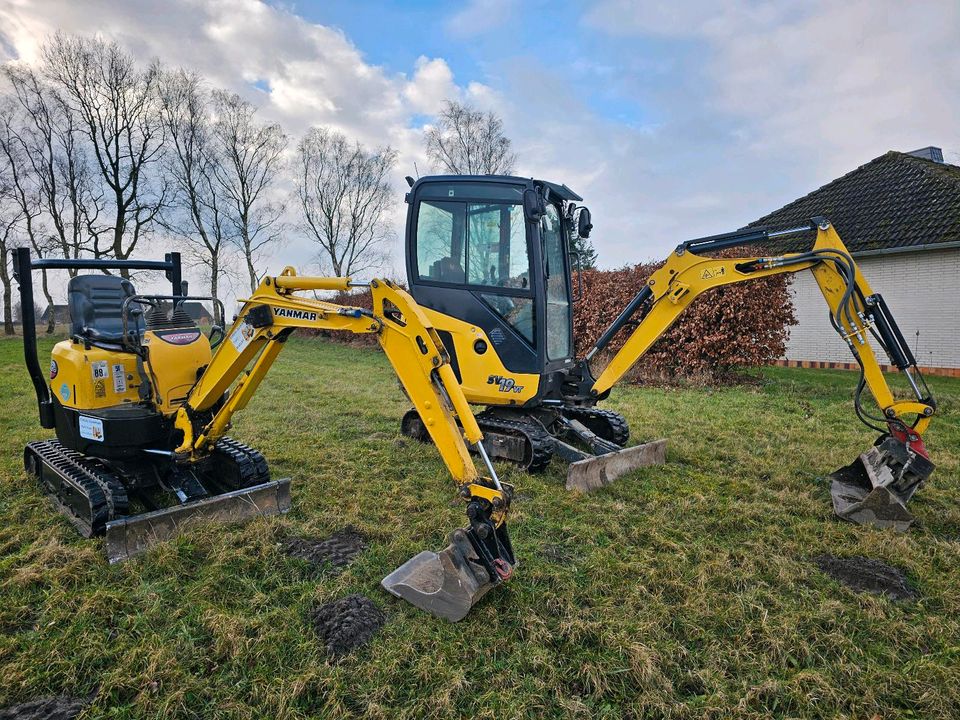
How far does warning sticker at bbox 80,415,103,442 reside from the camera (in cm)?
429

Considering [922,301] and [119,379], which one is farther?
[922,301]

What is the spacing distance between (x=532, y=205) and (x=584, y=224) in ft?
2.32

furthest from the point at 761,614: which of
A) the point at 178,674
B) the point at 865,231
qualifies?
the point at 865,231

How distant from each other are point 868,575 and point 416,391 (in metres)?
3.04

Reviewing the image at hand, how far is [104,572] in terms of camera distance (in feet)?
11.6

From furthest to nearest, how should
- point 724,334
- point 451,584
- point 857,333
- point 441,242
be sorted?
point 724,334 < point 441,242 < point 857,333 < point 451,584

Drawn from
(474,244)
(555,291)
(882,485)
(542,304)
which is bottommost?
(882,485)

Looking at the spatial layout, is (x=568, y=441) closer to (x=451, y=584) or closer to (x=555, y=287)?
(x=555, y=287)

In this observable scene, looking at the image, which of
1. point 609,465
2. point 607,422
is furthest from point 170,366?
point 607,422

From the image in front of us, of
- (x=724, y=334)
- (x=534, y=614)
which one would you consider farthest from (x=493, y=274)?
(x=724, y=334)

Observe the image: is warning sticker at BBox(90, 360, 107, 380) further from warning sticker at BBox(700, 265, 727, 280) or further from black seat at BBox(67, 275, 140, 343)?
warning sticker at BBox(700, 265, 727, 280)

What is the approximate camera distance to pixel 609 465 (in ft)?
18.0

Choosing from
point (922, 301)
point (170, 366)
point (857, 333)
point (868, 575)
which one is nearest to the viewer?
point (868, 575)

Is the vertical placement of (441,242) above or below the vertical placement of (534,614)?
above
